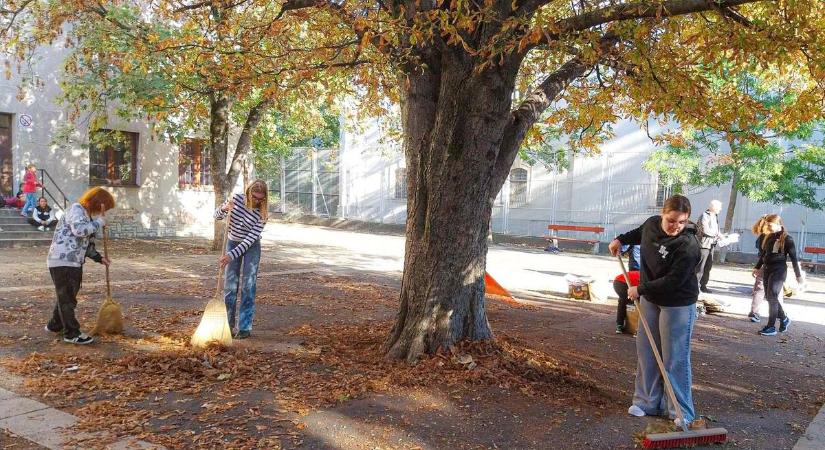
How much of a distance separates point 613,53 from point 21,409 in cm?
625

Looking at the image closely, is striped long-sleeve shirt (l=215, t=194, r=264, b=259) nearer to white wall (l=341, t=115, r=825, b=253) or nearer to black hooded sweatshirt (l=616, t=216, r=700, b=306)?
black hooded sweatshirt (l=616, t=216, r=700, b=306)

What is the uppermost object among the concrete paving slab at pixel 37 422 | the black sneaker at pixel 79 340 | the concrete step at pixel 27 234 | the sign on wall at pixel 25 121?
the sign on wall at pixel 25 121

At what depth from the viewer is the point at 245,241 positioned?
6.75 m

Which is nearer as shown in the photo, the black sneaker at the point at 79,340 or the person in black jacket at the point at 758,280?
the black sneaker at the point at 79,340

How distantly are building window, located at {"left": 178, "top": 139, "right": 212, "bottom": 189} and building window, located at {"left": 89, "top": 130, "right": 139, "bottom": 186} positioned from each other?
5.45 feet

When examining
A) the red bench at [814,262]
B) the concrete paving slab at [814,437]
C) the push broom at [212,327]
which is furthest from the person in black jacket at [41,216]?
the red bench at [814,262]

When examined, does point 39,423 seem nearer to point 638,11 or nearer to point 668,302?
point 668,302

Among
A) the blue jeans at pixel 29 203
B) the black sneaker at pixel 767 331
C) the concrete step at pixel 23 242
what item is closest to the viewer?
the black sneaker at pixel 767 331

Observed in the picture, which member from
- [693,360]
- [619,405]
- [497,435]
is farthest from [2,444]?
[693,360]

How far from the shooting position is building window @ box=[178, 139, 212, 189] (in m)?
21.6

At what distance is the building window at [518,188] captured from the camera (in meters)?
26.7

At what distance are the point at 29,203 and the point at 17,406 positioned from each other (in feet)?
47.3

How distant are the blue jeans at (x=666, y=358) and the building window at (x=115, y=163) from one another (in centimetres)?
1736

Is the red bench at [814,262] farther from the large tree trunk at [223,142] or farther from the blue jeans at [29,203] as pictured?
the blue jeans at [29,203]
